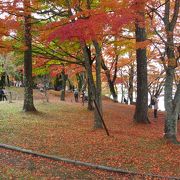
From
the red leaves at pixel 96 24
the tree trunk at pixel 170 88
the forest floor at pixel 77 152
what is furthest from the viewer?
the tree trunk at pixel 170 88

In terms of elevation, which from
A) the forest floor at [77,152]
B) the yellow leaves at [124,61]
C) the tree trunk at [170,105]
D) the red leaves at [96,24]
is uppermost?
the yellow leaves at [124,61]

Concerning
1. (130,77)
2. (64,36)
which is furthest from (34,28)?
(130,77)

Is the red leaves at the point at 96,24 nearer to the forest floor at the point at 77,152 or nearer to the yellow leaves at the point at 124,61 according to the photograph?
the forest floor at the point at 77,152

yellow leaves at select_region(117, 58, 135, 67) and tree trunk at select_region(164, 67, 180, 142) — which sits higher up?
yellow leaves at select_region(117, 58, 135, 67)

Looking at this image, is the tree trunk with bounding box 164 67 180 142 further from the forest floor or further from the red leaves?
the red leaves

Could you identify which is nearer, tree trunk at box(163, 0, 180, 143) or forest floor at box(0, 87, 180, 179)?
forest floor at box(0, 87, 180, 179)

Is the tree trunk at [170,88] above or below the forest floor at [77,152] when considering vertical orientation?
above

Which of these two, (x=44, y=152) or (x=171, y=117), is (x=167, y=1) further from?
(x=44, y=152)

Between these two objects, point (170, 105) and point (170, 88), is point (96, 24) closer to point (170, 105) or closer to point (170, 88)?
point (170, 88)

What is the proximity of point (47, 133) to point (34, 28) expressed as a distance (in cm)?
667

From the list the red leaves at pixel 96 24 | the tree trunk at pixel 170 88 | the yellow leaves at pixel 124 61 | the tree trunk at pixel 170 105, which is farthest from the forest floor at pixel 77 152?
the yellow leaves at pixel 124 61

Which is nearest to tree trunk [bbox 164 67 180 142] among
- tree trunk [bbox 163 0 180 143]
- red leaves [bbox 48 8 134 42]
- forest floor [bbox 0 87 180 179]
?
tree trunk [bbox 163 0 180 143]

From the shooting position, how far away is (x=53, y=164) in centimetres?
898

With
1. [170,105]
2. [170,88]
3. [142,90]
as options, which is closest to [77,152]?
[170,105]
